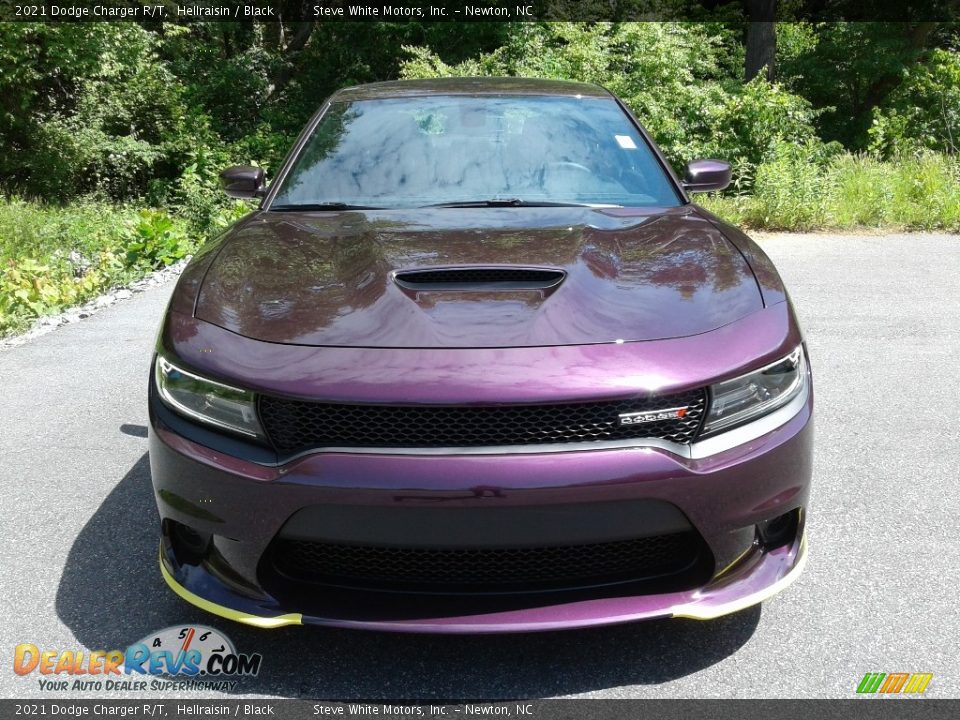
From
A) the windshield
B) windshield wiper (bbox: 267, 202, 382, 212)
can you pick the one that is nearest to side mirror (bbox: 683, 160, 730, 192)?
the windshield

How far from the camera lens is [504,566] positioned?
2133 millimetres

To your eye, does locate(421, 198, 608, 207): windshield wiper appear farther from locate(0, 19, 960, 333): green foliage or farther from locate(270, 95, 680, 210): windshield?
locate(0, 19, 960, 333): green foliage

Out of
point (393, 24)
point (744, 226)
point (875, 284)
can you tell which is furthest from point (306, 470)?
point (393, 24)

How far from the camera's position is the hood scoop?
2352 mm

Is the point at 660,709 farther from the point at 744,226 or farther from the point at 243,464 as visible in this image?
the point at 744,226

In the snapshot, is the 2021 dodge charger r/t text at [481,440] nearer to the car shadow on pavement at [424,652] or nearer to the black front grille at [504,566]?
the black front grille at [504,566]

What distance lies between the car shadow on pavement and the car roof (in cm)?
231

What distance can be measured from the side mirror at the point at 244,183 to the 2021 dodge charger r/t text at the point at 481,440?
1203 millimetres

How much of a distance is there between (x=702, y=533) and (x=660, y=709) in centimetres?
47

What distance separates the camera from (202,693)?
2.23 m

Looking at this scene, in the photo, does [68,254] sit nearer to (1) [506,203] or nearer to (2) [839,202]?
(1) [506,203]

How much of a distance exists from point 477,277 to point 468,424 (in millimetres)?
557

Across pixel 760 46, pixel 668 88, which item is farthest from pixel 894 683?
pixel 760 46

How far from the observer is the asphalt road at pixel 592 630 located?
7.45 ft
